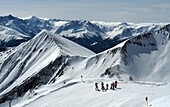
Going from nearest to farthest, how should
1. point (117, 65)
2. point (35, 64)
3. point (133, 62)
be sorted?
1. point (117, 65)
2. point (133, 62)
3. point (35, 64)

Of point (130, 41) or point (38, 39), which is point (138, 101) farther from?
point (38, 39)

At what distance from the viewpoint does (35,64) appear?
138125mm

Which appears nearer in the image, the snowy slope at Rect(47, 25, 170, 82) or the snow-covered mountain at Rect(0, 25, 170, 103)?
the snowy slope at Rect(47, 25, 170, 82)

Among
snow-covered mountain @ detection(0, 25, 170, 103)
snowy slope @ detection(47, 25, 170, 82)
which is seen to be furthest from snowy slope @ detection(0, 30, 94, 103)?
snowy slope @ detection(47, 25, 170, 82)

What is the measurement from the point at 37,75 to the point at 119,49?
51.6m

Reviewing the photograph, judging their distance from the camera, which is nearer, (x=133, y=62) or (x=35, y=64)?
(x=133, y=62)

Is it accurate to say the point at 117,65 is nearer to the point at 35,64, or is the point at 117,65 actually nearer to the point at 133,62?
the point at 133,62

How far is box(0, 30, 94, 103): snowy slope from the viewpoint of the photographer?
11131 cm

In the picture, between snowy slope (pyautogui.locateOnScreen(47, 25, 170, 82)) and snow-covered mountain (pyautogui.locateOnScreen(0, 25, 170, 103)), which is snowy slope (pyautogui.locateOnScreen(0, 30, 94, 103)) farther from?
snowy slope (pyautogui.locateOnScreen(47, 25, 170, 82))

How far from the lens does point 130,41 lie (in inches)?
4080

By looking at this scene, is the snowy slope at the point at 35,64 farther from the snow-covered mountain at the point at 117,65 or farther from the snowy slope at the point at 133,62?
the snowy slope at the point at 133,62

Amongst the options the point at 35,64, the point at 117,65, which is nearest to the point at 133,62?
the point at 117,65

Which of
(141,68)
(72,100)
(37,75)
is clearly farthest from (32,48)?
(72,100)

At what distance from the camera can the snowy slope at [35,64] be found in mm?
111312
